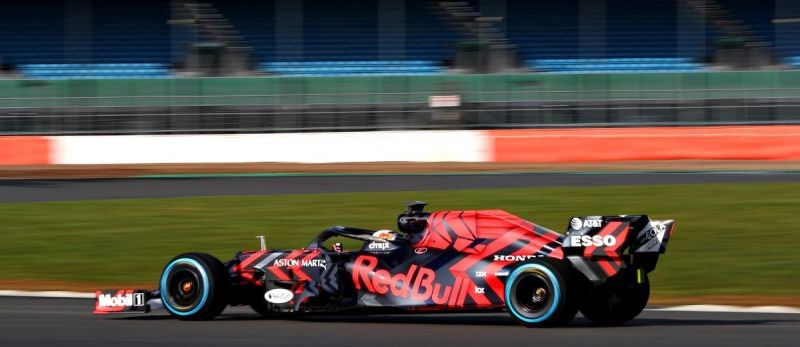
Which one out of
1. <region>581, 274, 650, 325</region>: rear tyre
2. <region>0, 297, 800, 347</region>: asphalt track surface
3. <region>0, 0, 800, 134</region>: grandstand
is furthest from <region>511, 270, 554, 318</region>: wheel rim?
<region>0, 0, 800, 134</region>: grandstand

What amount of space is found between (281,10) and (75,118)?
28.0 ft

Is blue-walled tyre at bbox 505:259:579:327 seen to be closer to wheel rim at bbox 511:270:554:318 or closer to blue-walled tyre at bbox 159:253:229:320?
wheel rim at bbox 511:270:554:318

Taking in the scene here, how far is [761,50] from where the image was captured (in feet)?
117

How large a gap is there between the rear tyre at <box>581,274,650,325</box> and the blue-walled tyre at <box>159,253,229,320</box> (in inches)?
105

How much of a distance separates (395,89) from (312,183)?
8191 mm

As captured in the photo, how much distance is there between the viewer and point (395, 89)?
104 feet

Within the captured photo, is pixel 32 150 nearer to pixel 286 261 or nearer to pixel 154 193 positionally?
pixel 154 193

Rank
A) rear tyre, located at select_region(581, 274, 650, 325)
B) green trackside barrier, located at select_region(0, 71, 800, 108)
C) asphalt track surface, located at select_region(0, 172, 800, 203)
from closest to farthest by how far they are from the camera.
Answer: rear tyre, located at select_region(581, 274, 650, 325) < asphalt track surface, located at select_region(0, 172, 800, 203) < green trackside barrier, located at select_region(0, 71, 800, 108)

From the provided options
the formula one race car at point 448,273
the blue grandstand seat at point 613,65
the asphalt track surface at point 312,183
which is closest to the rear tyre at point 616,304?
the formula one race car at point 448,273

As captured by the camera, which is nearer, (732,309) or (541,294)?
(541,294)

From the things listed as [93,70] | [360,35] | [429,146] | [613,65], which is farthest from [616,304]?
[93,70]

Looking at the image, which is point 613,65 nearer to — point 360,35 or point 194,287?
point 360,35

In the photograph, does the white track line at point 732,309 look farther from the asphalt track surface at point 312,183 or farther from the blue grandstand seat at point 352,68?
the blue grandstand seat at point 352,68

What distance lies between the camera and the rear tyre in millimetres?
8625
